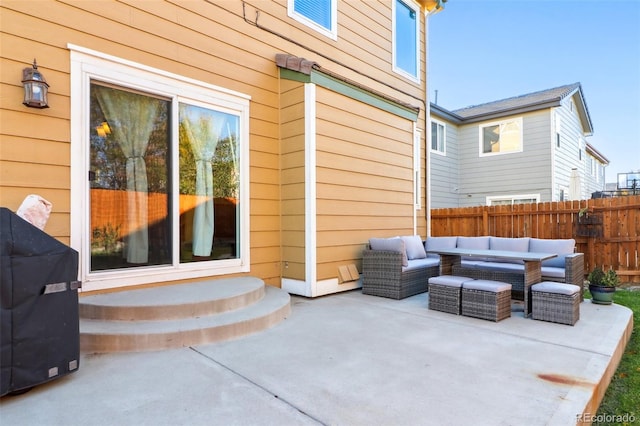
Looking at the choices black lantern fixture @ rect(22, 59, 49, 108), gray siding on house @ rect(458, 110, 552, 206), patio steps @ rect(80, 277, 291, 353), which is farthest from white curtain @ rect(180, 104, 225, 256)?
gray siding on house @ rect(458, 110, 552, 206)

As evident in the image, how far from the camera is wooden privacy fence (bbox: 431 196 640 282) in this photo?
638 cm

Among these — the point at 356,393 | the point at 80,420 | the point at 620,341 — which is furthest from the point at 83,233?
the point at 620,341

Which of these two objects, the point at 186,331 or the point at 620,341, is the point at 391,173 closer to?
the point at 620,341

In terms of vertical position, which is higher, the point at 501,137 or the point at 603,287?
the point at 501,137

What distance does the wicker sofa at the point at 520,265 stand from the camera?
15.3 feet

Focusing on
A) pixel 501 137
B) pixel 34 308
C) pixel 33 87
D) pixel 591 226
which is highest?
pixel 501 137

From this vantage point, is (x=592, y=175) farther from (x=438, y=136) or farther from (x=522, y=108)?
(x=438, y=136)

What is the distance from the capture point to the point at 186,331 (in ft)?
9.56

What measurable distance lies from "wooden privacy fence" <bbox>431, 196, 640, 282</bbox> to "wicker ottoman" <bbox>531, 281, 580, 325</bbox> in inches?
149

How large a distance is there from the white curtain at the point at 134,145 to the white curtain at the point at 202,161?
46 centimetres

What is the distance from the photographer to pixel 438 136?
1169 cm

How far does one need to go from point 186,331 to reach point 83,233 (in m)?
1.50

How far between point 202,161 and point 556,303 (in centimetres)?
429

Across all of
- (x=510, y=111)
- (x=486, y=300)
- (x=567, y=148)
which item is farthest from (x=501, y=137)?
(x=486, y=300)
